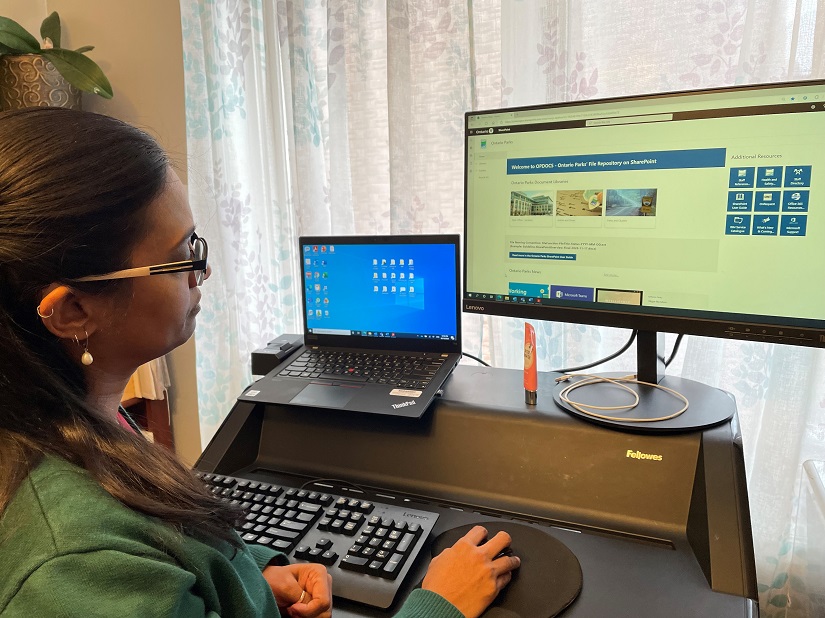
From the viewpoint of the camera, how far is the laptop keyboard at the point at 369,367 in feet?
2.92

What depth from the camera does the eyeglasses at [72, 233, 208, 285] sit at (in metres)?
0.54

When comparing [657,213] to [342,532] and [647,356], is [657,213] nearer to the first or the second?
[647,356]

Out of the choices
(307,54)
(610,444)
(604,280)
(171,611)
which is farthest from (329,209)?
(171,611)

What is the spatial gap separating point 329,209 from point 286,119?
0.86 feet

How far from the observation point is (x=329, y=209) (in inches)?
56.5

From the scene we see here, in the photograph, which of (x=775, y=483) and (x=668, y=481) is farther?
(x=775, y=483)

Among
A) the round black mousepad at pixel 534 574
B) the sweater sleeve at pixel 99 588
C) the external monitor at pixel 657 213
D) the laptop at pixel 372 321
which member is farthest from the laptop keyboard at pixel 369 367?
the sweater sleeve at pixel 99 588

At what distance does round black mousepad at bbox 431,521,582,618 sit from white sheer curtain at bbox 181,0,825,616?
575mm

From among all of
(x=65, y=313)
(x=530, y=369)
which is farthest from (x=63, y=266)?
(x=530, y=369)

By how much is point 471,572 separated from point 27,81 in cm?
164

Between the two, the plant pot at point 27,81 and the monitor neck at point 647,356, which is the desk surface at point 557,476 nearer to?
the monitor neck at point 647,356

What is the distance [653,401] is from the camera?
792 millimetres

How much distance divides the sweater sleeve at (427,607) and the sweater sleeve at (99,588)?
221 millimetres

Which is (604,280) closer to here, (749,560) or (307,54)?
(749,560)
